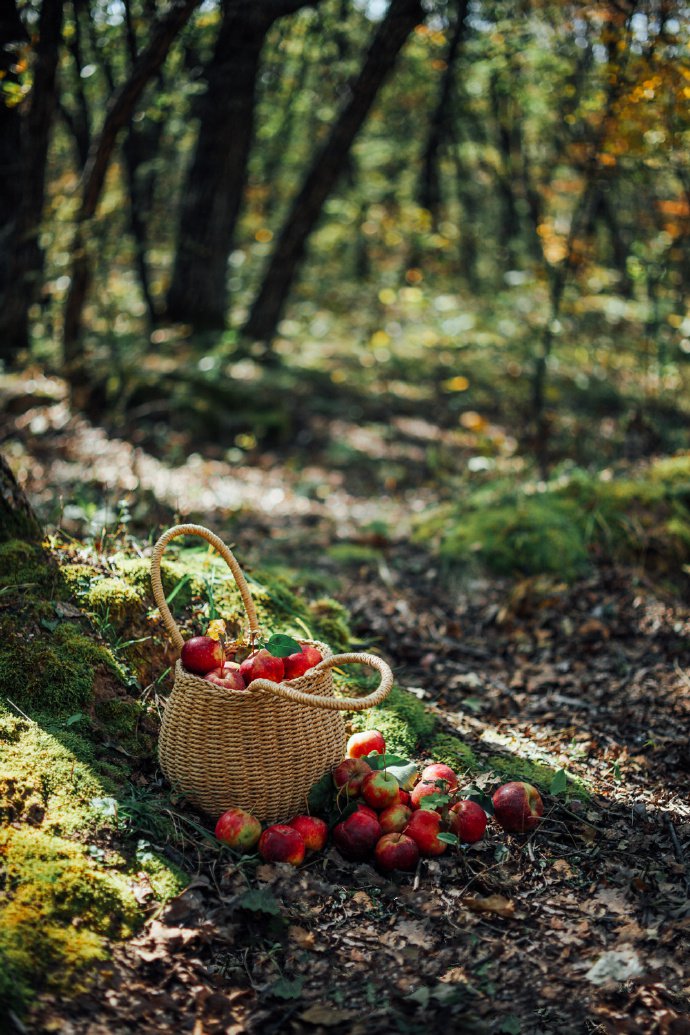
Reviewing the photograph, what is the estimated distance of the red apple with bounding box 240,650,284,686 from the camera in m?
2.70

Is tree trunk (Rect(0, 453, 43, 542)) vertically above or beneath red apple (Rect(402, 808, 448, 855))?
above

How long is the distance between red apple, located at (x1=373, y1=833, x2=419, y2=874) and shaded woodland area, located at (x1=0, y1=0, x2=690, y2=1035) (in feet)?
0.21

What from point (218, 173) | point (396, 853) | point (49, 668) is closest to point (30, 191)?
point (218, 173)

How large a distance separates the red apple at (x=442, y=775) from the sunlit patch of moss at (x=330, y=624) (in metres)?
0.99

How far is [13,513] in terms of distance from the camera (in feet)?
11.3

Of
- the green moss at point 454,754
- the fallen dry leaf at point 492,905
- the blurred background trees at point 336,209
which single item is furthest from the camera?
the blurred background trees at point 336,209

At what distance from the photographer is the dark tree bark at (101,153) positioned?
575cm

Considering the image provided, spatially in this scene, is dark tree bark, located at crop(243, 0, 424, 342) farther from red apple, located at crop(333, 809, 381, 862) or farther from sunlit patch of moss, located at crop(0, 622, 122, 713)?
red apple, located at crop(333, 809, 381, 862)

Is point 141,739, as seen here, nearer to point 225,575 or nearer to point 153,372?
point 225,575

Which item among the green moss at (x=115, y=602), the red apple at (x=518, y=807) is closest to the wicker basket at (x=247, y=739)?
the green moss at (x=115, y=602)

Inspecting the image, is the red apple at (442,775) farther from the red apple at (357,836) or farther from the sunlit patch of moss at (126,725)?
the sunlit patch of moss at (126,725)

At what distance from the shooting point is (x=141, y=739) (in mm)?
3020

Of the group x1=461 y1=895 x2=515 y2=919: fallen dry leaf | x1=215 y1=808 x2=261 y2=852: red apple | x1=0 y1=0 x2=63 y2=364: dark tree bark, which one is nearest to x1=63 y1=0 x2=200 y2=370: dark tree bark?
x1=0 y1=0 x2=63 y2=364: dark tree bark

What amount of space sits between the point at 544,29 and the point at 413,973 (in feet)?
38.0
